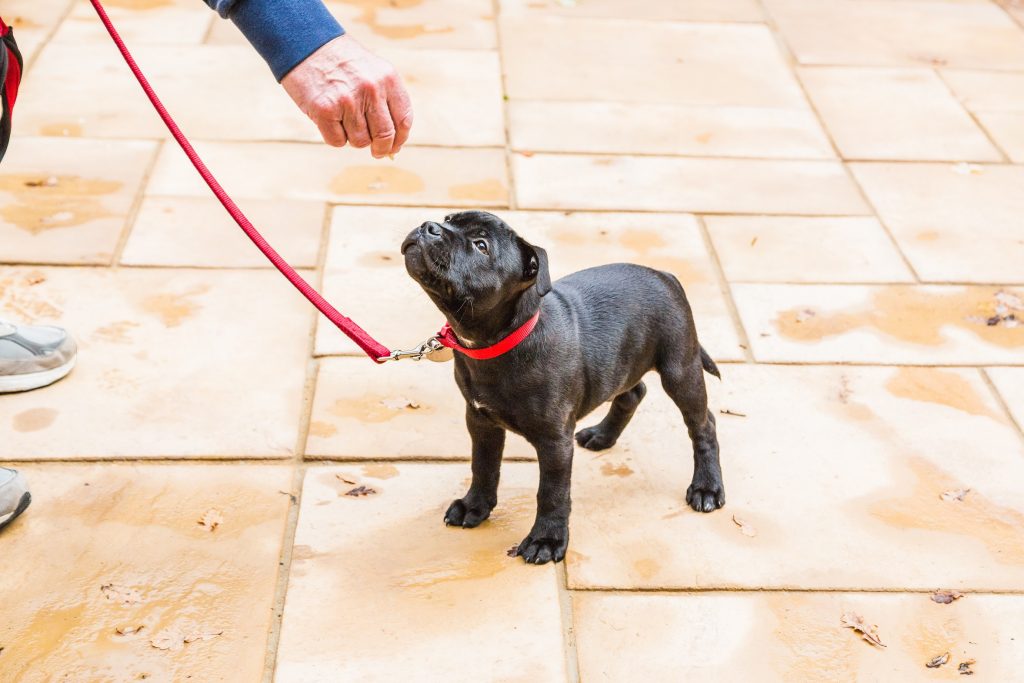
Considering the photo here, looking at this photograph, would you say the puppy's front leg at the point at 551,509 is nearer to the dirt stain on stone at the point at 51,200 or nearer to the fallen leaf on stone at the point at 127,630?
the fallen leaf on stone at the point at 127,630

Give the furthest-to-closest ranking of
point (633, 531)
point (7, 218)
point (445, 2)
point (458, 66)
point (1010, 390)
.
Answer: point (445, 2)
point (458, 66)
point (7, 218)
point (1010, 390)
point (633, 531)

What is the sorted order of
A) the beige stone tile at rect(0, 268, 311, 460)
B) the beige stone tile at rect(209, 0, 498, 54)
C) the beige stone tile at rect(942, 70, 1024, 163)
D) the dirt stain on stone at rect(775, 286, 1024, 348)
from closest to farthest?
the beige stone tile at rect(0, 268, 311, 460) → the dirt stain on stone at rect(775, 286, 1024, 348) → the beige stone tile at rect(942, 70, 1024, 163) → the beige stone tile at rect(209, 0, 498, 54)

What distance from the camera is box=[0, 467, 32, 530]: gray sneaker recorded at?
3.67 m

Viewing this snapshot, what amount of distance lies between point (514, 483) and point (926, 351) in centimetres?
198

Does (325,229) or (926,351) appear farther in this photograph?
(325,229)

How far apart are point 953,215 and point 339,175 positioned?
3.18 meters

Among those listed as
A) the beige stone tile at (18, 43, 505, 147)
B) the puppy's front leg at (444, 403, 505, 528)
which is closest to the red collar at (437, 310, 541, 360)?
the puppy's front leg at (444, 403, 505, 528)

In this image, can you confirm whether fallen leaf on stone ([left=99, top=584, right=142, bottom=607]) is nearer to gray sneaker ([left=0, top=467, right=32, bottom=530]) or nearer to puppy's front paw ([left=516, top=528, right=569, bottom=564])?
gray sneaker ([left=0, top=467, right=32, bottom=530])

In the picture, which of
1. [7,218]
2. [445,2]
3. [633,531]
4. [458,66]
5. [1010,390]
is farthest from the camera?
[445,2]

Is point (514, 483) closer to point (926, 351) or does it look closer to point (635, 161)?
point (926, 351)

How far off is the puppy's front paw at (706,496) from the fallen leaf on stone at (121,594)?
1.86 meters

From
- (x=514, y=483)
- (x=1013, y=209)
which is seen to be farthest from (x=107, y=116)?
(x=1013, y=209)

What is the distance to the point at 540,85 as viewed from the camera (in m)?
6.78

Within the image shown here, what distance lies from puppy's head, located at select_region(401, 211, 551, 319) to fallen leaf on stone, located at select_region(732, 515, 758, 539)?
126 cm
